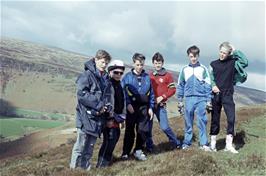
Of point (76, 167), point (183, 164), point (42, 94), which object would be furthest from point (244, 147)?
point (42, 94)

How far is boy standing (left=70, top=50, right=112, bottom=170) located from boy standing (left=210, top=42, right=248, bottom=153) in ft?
11.3

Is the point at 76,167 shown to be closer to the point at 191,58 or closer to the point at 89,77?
the point at 89,77

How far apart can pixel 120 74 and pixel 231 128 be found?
12.1ft

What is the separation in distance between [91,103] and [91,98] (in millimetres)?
110

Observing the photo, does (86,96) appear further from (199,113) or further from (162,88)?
(199,113)

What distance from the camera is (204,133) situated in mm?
10750

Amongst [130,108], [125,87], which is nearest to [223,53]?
[125,87]

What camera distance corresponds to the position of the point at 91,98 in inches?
331

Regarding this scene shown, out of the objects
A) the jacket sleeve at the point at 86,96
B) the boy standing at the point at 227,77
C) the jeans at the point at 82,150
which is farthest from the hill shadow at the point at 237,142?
the jacket sleeve at the point at 86,96

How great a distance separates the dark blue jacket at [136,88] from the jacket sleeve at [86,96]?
1786mm

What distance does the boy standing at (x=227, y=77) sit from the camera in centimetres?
1046

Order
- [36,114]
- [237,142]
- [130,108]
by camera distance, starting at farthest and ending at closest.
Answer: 1. [36,114]
2. [237,142]
3. [130,108]

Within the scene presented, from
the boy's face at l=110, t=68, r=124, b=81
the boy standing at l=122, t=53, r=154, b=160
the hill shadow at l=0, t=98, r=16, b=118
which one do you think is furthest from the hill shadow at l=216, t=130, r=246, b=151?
the hill shadow at l=0, t=98, r=16, b=118

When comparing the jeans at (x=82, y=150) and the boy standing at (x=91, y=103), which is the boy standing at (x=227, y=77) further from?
the jeans at (x=82, y=150)
